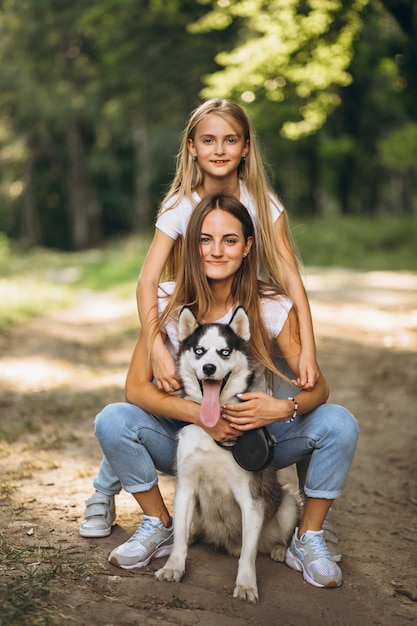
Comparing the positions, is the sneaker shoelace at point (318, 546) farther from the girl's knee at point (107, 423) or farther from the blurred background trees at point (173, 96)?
the blurred background trees at point (173, 96)

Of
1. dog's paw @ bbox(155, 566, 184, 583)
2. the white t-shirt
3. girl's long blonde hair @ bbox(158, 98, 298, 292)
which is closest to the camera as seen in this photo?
dog's paw @ bbox(155, 566, 184, 583)

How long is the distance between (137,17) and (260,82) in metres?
7.30

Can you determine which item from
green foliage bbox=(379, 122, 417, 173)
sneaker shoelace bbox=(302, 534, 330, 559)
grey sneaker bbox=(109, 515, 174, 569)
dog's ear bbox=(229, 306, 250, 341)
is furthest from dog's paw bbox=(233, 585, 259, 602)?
green foliage bbox=(379, 122, 417, 173)

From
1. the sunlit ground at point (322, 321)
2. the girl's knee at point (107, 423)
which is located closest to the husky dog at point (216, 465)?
the girl's knee at point (107, 423)

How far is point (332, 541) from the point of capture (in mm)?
3729

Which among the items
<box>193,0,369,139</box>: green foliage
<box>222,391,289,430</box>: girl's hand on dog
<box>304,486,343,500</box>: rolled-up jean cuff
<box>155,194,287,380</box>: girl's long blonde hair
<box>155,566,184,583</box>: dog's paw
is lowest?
<box>155,566,184,583</box>: dog's paw

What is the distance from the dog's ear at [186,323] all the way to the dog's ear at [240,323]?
0.57 ft

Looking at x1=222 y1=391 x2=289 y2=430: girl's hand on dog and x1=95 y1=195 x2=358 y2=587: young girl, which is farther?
x1=95 y1=195 x2=358 y2=587: young girl

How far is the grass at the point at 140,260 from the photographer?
46.6ft

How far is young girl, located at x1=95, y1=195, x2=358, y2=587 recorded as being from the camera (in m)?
3.38

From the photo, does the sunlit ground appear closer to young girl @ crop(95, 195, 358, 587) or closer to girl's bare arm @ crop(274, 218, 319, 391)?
young girl @ crop(95, 195, 358, 587)

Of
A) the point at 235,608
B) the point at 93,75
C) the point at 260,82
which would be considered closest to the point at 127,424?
the point at 235,608

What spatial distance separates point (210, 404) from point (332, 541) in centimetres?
119

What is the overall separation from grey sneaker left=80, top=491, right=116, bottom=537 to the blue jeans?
0.73ft
